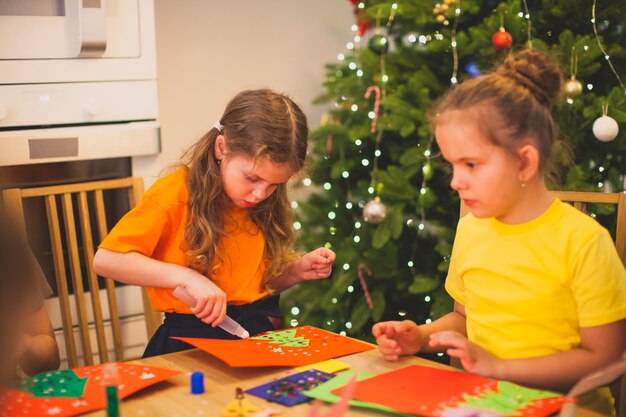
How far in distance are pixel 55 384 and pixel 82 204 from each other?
887mm

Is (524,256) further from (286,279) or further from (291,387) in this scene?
(286,279)

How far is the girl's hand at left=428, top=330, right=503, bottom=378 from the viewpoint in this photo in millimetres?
1157

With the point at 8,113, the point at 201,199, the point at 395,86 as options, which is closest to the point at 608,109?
the point at 395,86

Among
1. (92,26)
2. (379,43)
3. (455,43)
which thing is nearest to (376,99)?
(379,43)

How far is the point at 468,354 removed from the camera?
1.17 m

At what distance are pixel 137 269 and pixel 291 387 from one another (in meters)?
0.50

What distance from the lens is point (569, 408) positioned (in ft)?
2.97

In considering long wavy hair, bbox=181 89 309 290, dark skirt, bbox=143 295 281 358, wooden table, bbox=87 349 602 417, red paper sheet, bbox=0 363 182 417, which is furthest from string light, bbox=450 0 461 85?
red paper sheet, bbox=0 363 182 417

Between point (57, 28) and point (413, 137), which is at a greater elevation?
point (57, 28)

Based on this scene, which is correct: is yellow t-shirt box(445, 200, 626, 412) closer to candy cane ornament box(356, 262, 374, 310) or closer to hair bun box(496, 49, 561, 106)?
hair bun box(496, 49, 561, 106)

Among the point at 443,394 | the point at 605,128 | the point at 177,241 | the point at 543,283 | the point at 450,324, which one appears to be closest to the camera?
the point at 443,394

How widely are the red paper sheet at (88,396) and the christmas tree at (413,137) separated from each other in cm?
148

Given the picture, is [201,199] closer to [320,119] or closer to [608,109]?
[608,109]

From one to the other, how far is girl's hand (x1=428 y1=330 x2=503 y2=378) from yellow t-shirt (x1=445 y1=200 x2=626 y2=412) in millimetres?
100
